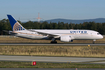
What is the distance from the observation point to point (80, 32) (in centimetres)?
4697

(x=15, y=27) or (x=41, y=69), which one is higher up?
(x=15, y=27)

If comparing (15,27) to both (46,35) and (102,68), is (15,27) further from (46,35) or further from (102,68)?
(102,68)

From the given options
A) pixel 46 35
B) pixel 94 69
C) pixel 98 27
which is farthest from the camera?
pixel 98 27

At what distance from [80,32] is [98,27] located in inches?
2243

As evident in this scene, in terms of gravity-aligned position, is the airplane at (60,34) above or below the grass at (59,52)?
above

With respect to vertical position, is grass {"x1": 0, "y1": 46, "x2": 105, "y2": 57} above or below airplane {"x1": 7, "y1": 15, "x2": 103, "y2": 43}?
below

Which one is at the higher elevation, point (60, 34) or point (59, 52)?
point (60, 34)

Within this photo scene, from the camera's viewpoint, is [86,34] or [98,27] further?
[98,27]

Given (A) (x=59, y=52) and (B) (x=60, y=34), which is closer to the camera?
(A) (x=59, y=52)

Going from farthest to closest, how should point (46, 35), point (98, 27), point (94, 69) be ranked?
point (98, 27) < point (46, 35) < point (94, 69)

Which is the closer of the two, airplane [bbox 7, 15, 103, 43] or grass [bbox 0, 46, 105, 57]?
grass [bbox 0, 46, 105, 57]

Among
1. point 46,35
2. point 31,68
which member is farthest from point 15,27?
point 31,68

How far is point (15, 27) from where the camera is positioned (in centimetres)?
4928

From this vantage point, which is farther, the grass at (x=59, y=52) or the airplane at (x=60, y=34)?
the airplane at (x=60, y=34)
